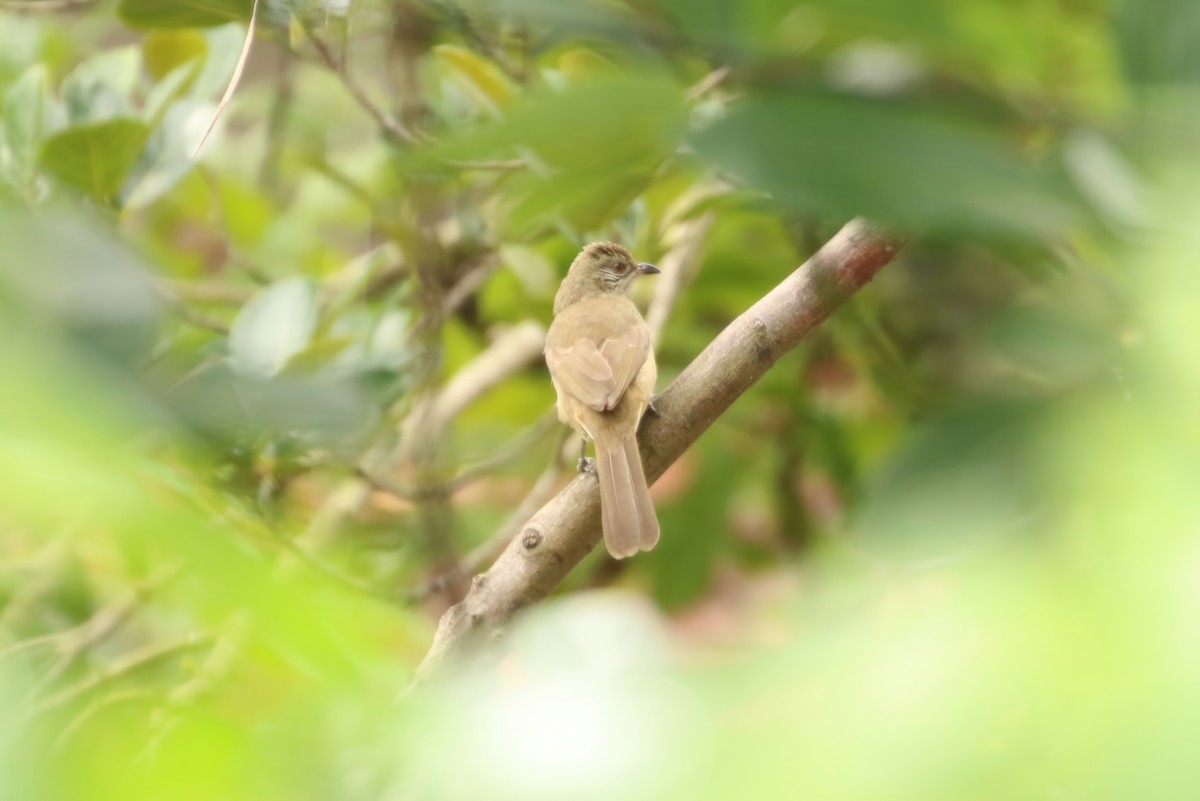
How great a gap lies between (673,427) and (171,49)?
6.62ft

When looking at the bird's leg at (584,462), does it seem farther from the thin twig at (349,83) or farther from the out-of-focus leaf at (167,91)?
the out-of-focus leaf at (167,91)

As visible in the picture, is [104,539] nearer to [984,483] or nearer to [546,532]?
[984,483]

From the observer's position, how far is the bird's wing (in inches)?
91.5

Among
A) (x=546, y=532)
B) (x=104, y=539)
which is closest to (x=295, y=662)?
(x=104, y=539)

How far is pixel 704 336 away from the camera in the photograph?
122 inches

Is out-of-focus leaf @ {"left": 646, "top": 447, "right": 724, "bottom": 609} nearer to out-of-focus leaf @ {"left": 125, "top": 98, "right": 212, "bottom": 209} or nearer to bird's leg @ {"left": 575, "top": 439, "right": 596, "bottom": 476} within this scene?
bird's leg @ {"left": 575, "top": 439, "right": 596, "bottom": 476}

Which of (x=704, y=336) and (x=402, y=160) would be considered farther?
(x=704, y=336)

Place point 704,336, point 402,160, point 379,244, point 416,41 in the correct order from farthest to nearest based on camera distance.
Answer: point 379,244, point 704,336, point 416,41, point 402,160

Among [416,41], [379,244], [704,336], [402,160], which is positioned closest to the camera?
[402,160]

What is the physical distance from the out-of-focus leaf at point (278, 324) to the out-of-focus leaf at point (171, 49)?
3.70 ft

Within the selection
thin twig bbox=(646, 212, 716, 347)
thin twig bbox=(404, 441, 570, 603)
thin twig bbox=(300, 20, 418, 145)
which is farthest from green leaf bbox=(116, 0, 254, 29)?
thin twig bbox=(646, 212, 716, 347)

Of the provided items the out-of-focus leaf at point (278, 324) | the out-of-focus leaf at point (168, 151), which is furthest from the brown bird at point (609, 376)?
the out-of-focus leaf at point (168, 151)

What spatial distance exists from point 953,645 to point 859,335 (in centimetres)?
242

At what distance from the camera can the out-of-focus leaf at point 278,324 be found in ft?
6.12
